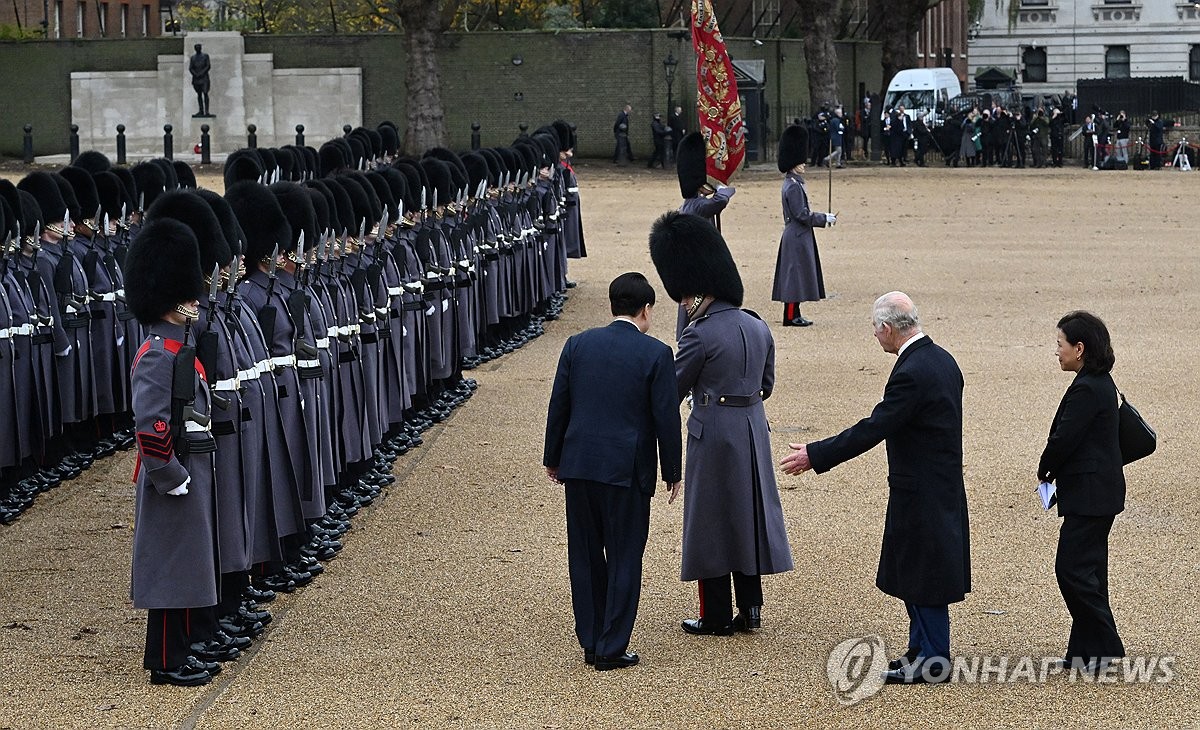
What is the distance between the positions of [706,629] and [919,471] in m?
1.21

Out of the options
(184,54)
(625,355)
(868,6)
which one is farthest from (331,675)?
(868,6)

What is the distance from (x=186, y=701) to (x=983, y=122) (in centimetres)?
3341

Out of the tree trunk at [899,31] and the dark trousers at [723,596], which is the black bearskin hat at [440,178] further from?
the tree trunk at [899,31]

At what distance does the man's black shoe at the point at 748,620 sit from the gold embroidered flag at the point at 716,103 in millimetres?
6322

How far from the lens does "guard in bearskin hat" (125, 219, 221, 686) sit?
637cm

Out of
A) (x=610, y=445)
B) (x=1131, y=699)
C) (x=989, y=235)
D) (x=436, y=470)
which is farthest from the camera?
(x=989, y=235)

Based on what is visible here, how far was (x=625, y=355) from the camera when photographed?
6566 mm

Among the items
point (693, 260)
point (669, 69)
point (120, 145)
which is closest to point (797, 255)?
point (693, 260)

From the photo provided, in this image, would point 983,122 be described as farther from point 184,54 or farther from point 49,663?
point 49,663

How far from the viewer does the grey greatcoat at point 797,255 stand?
50.4ft

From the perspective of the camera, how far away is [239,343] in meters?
7.31

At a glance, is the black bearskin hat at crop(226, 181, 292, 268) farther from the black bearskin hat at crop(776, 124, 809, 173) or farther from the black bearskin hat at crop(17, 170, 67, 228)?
the black bearskin hat at crop(776, 124, 809, 173)

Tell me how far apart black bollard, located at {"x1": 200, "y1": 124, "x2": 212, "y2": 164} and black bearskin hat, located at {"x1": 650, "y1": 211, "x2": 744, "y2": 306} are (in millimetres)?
30416

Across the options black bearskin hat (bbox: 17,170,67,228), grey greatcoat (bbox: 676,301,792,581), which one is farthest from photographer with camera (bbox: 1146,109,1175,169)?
grey greatcoat (bbox: 676,301,792,581)
